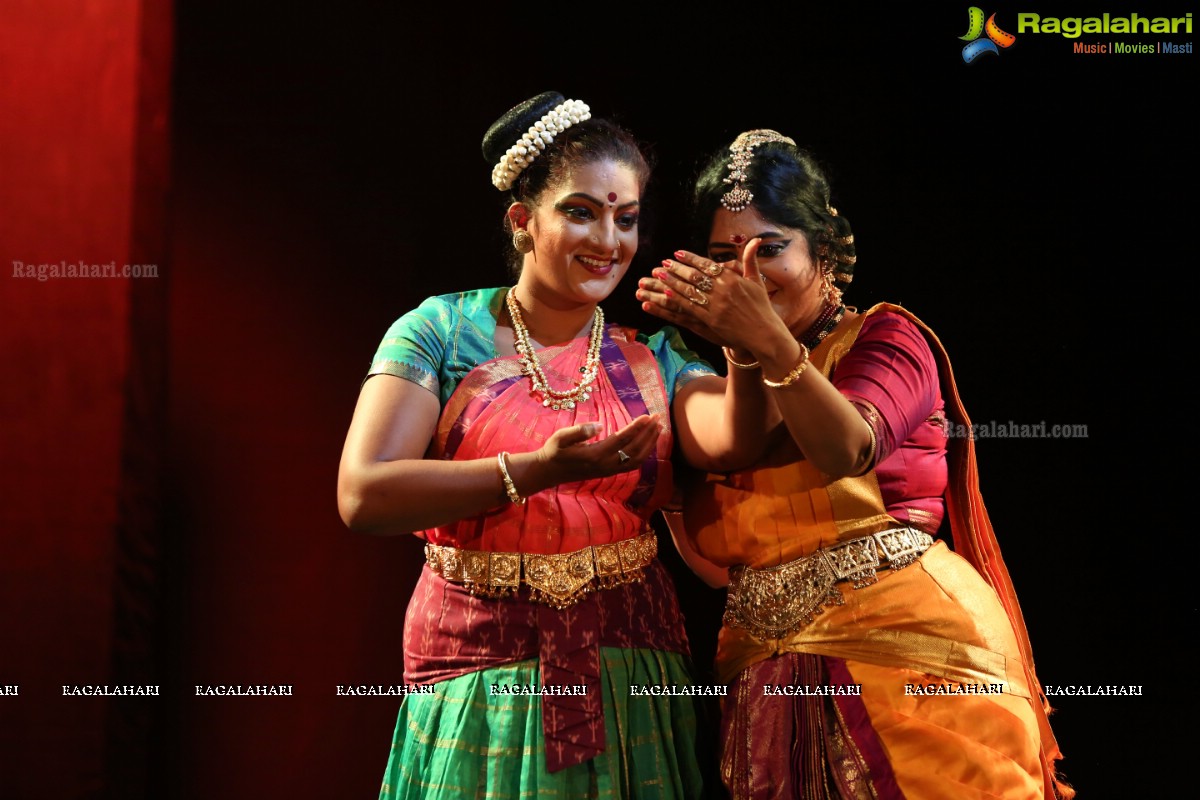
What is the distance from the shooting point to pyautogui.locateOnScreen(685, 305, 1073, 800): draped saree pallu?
1.79 m

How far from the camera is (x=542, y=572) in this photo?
195 centimetres

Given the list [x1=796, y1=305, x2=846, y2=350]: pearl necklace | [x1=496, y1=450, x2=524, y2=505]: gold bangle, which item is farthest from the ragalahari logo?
[x1=496, y1=450, x2=524, y2=505]: gold bangle

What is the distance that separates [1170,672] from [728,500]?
4.38 feet

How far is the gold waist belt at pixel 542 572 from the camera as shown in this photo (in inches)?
76.3

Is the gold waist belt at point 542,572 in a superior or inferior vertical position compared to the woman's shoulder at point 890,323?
inferior

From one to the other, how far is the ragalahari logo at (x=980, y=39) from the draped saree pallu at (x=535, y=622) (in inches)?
49.9

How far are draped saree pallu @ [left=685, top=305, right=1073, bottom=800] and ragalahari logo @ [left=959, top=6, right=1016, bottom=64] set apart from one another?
3.27 feet

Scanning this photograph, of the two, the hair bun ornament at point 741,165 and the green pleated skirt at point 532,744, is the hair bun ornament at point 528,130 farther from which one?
the green pleated skirt at point 532,744

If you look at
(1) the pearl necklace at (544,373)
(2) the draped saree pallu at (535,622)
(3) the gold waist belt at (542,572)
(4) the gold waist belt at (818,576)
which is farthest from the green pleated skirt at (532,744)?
(1) the pearl necklace at (544,373)

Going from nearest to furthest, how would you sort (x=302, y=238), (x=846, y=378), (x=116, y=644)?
1. (x=846, y=378)
2. (x=116, y=644)
3. (x=302, y=238)

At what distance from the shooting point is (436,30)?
2852mm

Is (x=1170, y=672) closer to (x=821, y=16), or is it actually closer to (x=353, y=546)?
(x=821, y=16)

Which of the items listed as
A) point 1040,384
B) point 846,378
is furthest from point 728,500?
point 1040,384

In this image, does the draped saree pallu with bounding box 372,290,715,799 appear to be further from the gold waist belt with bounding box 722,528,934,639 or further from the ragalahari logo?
the ragalahari logo
